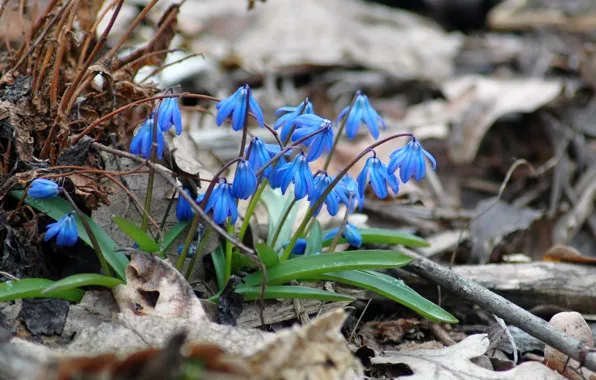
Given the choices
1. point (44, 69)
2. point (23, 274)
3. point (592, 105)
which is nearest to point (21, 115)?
point (44, 69)

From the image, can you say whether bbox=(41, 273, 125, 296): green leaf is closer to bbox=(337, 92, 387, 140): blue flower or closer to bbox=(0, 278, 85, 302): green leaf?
bbox=(0, 278, 85, 302): green leaf

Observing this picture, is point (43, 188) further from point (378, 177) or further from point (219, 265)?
point (378, 177)

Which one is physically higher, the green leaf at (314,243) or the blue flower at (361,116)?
the blue flower at (361,116)

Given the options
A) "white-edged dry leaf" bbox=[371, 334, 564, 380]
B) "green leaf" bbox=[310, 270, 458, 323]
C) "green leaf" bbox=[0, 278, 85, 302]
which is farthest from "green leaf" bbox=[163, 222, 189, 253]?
"white-edged dry leaf" bbox=[371, 334, 564, 380]

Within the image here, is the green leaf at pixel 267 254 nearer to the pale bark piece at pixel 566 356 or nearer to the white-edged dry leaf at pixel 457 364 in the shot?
the white-edged dry leaf at pixel 457 364

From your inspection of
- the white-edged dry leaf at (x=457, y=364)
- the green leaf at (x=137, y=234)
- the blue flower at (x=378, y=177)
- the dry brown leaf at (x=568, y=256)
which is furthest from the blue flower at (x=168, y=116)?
the dry brown leaf at (x=568, y=256)

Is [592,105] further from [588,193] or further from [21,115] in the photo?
[21,115]

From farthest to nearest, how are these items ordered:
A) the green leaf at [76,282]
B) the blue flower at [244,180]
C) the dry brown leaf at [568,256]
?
the dry brown leaf at [568,256]
the blue flower at [244,180]
the green leaf at [76,282]
